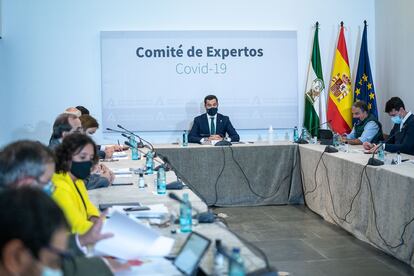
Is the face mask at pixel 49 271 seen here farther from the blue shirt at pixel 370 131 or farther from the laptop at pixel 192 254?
the blue shirt at pixel 370 131

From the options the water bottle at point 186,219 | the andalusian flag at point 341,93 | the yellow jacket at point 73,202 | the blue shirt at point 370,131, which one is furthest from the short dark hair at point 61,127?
the andalusian flag at point 341,93

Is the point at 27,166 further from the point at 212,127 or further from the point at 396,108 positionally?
the point at 212,127

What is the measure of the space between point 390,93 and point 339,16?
4.39ft

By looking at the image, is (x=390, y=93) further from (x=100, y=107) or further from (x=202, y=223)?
(x=202, y=223)

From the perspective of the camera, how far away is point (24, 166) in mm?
2078

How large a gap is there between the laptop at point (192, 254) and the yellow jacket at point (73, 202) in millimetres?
589

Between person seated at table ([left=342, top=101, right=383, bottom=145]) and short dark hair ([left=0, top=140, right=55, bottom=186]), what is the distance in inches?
193

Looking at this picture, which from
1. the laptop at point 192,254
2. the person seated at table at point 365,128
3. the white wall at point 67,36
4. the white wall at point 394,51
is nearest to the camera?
the laptop at point 192,254

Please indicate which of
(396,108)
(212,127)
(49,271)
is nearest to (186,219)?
(49,271)

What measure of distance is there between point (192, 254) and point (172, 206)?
119 cm

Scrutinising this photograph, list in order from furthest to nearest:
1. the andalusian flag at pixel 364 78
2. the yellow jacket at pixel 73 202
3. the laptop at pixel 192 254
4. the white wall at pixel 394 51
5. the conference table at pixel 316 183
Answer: the andalusian flag at pixel 364 78
the white wall at pixel 394 51
the conference table at pixel 316 183
the yellow jacket at pixel 73 202
the laptop at pixel 192 254

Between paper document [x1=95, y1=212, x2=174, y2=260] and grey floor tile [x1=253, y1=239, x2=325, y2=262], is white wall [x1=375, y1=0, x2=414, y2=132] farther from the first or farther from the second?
paper document [x1=95, y1=212, x2=174, y2=260]

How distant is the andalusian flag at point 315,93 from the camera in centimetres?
787

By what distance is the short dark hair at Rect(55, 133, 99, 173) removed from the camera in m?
2.83
